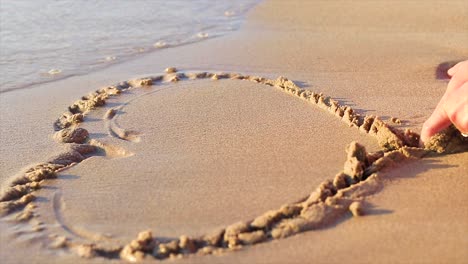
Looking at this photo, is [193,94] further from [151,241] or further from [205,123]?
[151,241]

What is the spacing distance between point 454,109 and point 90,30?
3.50 metres

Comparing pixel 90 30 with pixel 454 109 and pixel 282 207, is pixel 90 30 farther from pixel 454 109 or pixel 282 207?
pixel 454 109

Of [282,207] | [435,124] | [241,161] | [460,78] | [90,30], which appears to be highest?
[90,30]

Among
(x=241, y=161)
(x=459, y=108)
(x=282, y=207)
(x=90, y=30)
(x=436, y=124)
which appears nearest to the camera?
(x=282, y=207)

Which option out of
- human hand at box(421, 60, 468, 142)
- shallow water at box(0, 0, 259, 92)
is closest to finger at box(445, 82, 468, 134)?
human hand at box(421, 60, 468, 142)

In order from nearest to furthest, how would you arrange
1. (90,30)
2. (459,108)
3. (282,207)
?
(282,207) → (459,108) → (90,30)

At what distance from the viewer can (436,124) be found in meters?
2.27

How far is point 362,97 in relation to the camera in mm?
3137

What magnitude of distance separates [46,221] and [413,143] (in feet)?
5.37

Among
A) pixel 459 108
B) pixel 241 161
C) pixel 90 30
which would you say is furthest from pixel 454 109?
pixel 90 30

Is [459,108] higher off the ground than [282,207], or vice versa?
[459,108]

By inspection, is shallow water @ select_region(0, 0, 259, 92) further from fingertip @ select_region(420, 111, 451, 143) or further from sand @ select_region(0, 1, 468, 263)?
fingertip @ select_region(420, 111, 451, 143)

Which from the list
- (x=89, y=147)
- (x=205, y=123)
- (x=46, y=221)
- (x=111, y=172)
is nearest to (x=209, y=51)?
(x=205, y=123)

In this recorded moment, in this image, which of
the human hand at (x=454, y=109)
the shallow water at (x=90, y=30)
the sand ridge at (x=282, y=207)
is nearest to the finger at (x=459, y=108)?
the human hand at (x=454, y=109)
